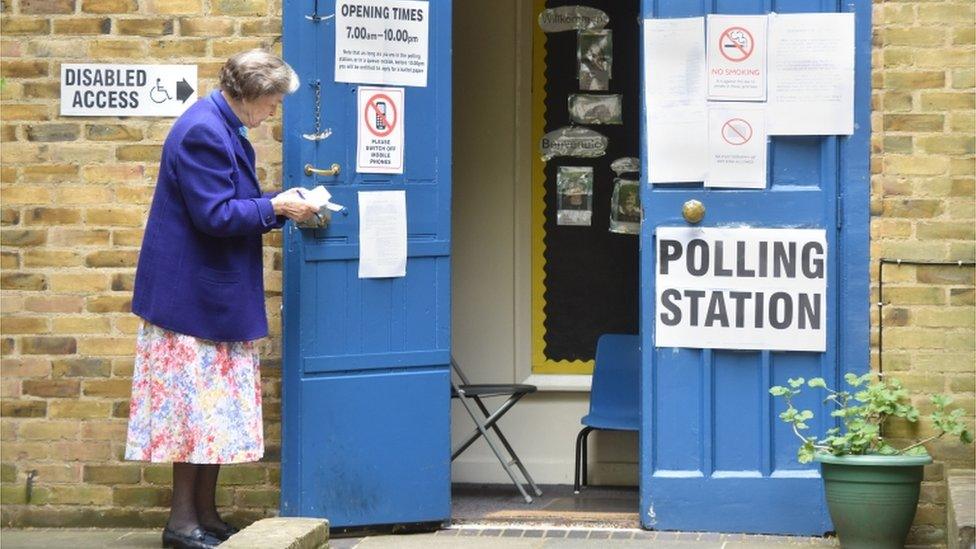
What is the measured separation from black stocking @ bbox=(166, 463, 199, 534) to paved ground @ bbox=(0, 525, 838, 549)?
269 mm

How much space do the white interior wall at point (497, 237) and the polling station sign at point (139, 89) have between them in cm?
193

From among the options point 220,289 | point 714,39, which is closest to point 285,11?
point 220,289

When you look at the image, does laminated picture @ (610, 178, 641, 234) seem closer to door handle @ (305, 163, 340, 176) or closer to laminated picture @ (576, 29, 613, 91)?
laminated picture @ (576, 29, 613, 91)

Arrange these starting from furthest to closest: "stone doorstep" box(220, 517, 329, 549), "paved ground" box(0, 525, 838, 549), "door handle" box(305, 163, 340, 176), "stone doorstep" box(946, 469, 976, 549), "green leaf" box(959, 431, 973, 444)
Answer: "door handle" box(305, 163, 340, 176) → "paved ground" box(0, 525, 838, 549) → "green leaf" box(959, 431, 973, 444) → "stone doorstep" box(946, 469, 976, 549) → "stone doorstep" box(220, 517, 329, 549)

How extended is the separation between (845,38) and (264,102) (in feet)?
7.66

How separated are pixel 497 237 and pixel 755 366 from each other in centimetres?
206

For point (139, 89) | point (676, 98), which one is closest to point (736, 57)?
point (676, 98)

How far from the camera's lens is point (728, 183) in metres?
6.29

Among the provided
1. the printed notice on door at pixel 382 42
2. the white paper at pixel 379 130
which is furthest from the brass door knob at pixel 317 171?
the printed notice on door at pixel 382 42

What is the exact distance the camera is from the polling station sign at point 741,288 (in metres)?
6.24

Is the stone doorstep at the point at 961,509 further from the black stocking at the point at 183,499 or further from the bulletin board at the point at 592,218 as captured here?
the black stocking at the point at 183,499

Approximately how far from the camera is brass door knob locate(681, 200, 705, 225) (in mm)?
6250

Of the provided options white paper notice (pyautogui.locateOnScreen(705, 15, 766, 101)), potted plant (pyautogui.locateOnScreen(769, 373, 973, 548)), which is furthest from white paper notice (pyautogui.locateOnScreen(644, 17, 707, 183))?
potted plant (pyautogui.locateOnScreen(769, 373, 973, 548))

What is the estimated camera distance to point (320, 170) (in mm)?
6238
